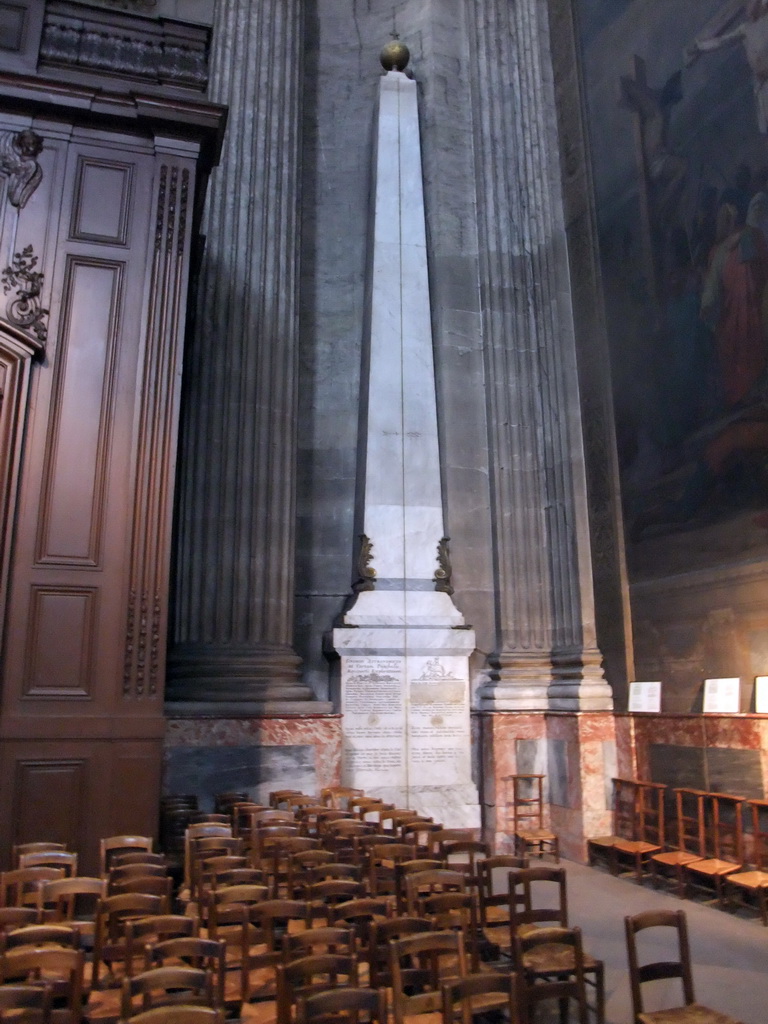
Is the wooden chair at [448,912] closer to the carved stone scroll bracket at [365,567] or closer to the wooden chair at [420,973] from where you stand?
the wooden chair at [420,973]

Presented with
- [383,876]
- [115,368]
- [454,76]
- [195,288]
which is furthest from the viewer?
[454,76]

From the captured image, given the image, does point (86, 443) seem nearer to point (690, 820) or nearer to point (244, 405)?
point (244, 405)

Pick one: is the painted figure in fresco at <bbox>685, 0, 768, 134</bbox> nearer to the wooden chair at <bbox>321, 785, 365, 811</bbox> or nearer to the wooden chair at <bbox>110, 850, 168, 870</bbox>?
the wooden chair at <bbox>321, 785, 365, 811</bbox>

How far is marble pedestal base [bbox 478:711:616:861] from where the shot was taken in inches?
421

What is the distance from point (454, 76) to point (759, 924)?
13.2 metres

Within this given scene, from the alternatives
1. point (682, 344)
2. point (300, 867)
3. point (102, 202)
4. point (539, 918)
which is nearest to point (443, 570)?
point (682, 344)

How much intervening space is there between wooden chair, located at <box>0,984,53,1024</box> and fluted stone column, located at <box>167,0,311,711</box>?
6.68 metres

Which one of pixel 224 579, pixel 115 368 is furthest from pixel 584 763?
pixel 115 368

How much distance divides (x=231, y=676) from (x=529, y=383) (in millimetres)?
6276

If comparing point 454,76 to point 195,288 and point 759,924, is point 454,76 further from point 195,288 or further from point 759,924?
point 759,924

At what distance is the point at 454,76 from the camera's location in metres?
14.5

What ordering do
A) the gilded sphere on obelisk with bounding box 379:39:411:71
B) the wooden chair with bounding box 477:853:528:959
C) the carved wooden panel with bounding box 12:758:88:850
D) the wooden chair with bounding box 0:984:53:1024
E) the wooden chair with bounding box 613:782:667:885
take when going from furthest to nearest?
the gilded sphere on obelisk with bounding box 379:39:411:71 < the wooden chair with bounding box 613:782:667:885 < the carved wooden panel with bounding box 12:758:88:850 < the wooden chair with bounding box 477:853:528:959 < the wooden chair with bounding box 0:984:53:1024

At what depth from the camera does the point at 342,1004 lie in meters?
3.34

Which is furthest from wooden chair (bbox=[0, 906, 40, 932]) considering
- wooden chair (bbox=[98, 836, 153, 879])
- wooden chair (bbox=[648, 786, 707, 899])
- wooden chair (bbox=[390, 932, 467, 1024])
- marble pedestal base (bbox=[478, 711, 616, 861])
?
marble pedestal base (bbox=[478, 711, 616, 861])
